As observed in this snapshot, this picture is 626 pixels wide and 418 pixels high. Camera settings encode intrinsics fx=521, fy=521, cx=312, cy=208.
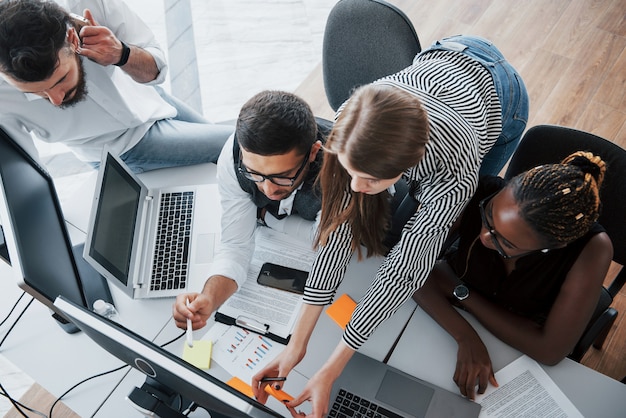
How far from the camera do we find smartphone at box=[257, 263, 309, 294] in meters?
1.60

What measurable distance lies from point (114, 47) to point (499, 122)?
4.13 feet

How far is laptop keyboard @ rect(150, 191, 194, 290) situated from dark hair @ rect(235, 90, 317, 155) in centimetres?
48

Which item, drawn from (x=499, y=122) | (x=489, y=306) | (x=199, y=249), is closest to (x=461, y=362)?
(x=489, y=306)

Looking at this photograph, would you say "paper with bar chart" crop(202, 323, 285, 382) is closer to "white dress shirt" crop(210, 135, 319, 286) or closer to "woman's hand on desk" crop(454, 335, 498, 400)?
"white dress shirt" crop(210, 135, 319, 286)

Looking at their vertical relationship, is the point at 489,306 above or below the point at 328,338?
above

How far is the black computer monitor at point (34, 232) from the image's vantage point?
47.2 inches

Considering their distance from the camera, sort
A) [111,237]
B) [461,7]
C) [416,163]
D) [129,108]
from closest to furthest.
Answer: [416,163]
[111,237]
[129,108]
[461,7]

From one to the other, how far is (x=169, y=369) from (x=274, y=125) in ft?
2.12

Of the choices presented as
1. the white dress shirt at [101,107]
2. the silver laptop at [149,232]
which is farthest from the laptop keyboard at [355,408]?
the white dress shirt at [101,107]

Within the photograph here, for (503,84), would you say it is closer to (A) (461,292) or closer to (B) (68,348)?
(A) (461,292)

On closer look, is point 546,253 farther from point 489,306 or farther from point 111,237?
point 111,237

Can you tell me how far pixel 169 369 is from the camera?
1029 millimetres

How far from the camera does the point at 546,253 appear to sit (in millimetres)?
1436

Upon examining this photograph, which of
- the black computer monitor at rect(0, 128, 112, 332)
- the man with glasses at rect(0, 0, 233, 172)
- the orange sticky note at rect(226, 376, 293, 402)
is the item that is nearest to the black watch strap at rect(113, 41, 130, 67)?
the man with glasses at rect(0, 0, 233, 172)
